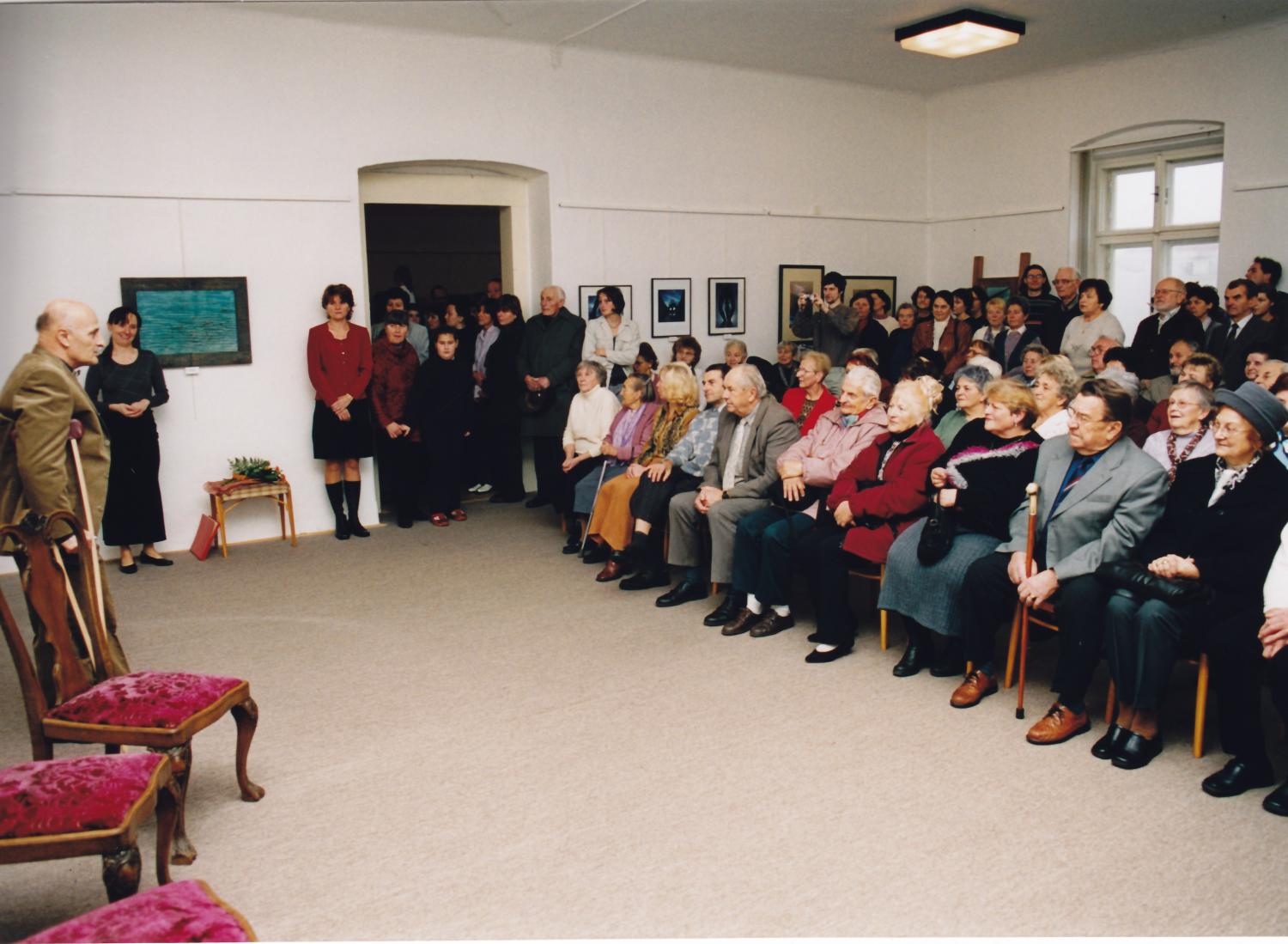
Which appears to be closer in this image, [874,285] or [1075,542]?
[1075,542]

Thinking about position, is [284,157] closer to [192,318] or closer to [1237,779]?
[192,318]

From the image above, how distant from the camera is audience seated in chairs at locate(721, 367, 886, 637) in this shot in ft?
17.4

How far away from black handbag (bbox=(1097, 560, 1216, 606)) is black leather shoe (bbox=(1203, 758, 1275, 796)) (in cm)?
55

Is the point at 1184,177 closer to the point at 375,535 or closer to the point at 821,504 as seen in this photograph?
the point at 821,504

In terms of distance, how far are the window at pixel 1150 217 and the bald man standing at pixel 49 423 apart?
8.75 m

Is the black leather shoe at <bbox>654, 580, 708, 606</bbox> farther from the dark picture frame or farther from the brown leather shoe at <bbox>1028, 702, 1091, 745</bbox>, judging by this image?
the dark picture frame

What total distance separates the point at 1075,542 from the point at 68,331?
→ 3.90 m

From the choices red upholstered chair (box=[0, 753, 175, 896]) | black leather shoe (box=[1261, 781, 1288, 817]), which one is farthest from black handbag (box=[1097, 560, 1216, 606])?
red upholstered chair (box=[0, 753, 175, 896])

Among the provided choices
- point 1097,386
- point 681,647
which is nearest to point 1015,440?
point 1097,386

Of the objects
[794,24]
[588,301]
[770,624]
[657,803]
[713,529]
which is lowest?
[657,803]

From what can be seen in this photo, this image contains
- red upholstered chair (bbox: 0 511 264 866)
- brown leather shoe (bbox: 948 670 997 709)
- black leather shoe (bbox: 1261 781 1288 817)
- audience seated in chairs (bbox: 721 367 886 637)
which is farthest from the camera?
audience seated in chairs (bbox: 721 367 886 637)

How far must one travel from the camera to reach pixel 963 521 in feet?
15.4

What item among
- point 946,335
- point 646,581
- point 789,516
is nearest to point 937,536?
point 789,516

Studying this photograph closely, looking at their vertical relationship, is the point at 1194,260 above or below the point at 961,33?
below
